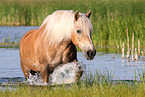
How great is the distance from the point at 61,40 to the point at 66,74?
113 cm

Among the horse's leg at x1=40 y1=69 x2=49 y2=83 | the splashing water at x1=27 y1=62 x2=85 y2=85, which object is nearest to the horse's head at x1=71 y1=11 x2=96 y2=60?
the splashing water at x1=27 y1=62 x2=85 y2=85

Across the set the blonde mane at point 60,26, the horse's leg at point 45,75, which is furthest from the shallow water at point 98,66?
the blonde mane at point 60,26

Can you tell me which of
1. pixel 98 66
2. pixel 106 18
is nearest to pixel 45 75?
pixel 98 66

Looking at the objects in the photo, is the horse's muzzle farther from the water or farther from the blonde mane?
the water

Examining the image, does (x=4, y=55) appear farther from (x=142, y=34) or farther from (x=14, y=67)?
(x=142, y=34)

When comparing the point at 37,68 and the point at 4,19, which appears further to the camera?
the point at 4,19

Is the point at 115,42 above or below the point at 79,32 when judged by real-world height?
below

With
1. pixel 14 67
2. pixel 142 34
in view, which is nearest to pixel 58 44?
pixel 14 67

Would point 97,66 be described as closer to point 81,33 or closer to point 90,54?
point 81,33

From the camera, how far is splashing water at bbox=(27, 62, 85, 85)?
7227mm

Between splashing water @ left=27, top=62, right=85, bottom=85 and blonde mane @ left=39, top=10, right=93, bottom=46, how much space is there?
537 millimetres

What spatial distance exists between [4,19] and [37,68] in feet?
66.9

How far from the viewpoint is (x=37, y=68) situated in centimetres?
770

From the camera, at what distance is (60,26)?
7047 millimetres
